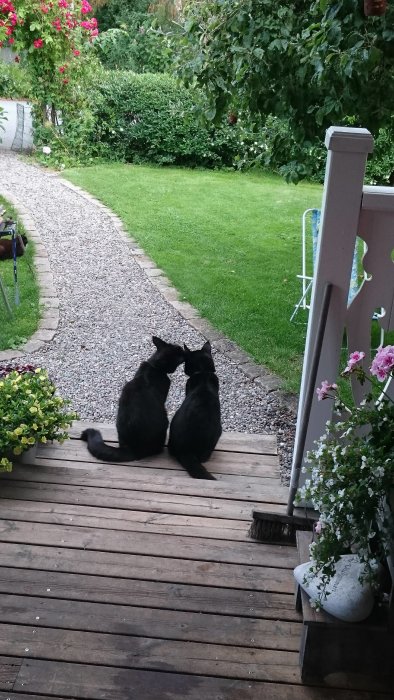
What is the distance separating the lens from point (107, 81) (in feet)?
43.7

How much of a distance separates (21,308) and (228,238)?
3258mm

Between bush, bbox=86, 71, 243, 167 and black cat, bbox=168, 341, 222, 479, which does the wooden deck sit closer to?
black cat, bbox=168, 341, 222, 479

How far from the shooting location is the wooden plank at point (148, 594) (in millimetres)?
2244

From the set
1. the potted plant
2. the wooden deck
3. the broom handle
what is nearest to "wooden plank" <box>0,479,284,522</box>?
the wooden deck

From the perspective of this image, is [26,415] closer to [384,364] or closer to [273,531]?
[273,531]

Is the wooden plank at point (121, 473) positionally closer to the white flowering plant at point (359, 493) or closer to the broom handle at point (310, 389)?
the broom handle at point (310, 389)

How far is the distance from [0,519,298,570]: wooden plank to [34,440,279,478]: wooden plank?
0.67 meters

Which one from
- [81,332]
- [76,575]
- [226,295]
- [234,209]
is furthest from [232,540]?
[234,209]

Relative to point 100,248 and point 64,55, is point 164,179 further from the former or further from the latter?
point 100,248

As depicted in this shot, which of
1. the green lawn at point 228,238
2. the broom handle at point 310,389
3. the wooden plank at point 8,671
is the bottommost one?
the green lawn at point 228,238

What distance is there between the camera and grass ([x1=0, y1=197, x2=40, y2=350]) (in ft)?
19.1

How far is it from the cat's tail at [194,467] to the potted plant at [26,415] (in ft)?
1.77

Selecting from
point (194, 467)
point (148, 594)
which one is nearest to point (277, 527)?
point (148, 594)

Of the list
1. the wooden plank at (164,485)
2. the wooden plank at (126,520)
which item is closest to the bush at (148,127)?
the wooden plank at (164,485)
